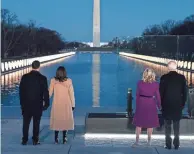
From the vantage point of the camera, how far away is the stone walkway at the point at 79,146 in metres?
7.73

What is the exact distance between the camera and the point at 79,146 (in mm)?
Result: 8203

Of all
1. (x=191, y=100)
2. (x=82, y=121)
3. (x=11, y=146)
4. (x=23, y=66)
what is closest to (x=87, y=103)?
(x=82, y=121)

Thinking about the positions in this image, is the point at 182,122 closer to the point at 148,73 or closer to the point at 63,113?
the point at 148,73

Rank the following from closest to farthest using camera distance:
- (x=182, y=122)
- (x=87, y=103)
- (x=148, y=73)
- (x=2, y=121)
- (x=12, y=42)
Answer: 1. (x=148, y=73)
2. (x=182, y=122)
3. (x=2, y=121)
4. (x=87, y=103)
5. (x=12, y=42)

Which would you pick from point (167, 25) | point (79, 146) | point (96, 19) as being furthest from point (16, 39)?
point (79, 146)

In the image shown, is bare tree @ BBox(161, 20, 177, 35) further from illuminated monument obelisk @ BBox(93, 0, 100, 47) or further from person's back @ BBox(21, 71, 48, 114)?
person's back @ BBox(21, 71, 48, 114)

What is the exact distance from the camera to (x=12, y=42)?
243ft

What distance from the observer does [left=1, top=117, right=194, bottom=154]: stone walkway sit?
7727mm

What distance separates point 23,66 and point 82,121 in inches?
1291

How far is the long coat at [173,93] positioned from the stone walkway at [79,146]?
0.63 m

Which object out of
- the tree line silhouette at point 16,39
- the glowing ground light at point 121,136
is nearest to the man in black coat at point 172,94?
the glowing ground light at point 121,136

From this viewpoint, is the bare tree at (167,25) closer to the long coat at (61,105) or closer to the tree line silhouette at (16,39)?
the tree line silhouette at (16,39)

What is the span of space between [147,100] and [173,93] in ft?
1.45

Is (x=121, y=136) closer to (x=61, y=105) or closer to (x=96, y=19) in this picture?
(x=61, y=105)
